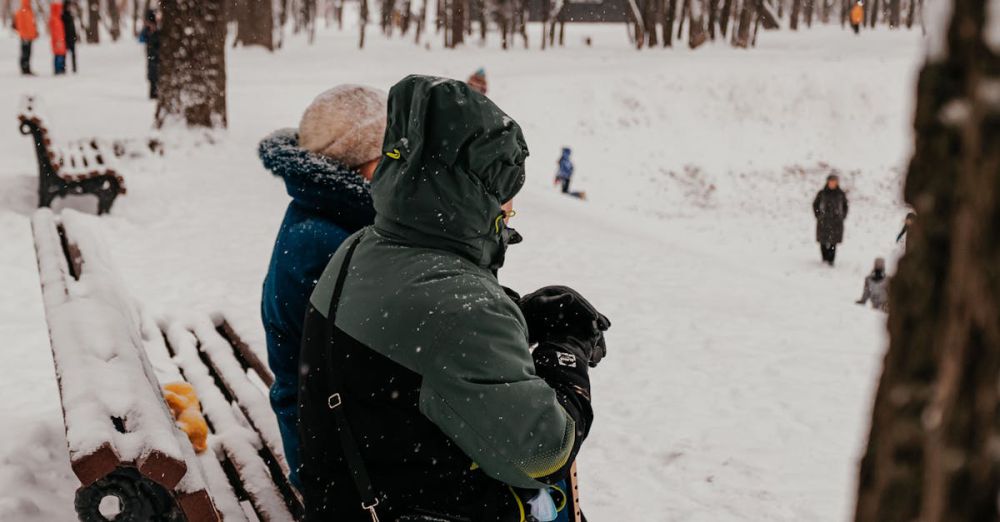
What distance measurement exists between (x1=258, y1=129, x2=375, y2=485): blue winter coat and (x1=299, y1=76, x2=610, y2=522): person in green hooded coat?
601 millimetres

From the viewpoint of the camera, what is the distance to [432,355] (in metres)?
1.70

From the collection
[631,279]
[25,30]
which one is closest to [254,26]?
[25,30]

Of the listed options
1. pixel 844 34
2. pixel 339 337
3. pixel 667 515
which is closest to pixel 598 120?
pixel 844 34

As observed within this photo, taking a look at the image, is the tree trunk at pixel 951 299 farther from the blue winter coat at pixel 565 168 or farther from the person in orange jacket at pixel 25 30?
the person in orange jacket at pixel 25 30

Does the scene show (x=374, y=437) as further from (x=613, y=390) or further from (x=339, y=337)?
(x=613, y=390)

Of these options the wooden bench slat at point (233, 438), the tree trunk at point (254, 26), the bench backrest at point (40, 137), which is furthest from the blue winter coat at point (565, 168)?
the tree trunk at point (254, 26)

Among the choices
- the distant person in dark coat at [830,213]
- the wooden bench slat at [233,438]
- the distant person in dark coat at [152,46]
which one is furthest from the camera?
the distant person in dark coat at [152,46]

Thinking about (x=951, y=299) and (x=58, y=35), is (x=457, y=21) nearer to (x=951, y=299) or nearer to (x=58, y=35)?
(x=58, y=35)

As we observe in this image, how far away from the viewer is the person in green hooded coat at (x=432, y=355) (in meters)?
1.71

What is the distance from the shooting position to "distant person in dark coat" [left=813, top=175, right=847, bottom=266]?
13508 millimetres

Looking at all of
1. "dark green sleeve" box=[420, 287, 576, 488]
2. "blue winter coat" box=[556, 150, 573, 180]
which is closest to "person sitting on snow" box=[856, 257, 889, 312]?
"blue winter coat" box=[556, 150, 573, 180]

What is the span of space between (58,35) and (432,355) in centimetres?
2086

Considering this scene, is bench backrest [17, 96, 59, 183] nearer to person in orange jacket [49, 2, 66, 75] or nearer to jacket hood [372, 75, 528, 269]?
jacket hood [372, 75, 528, 269]

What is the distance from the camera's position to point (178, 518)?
244 cm
